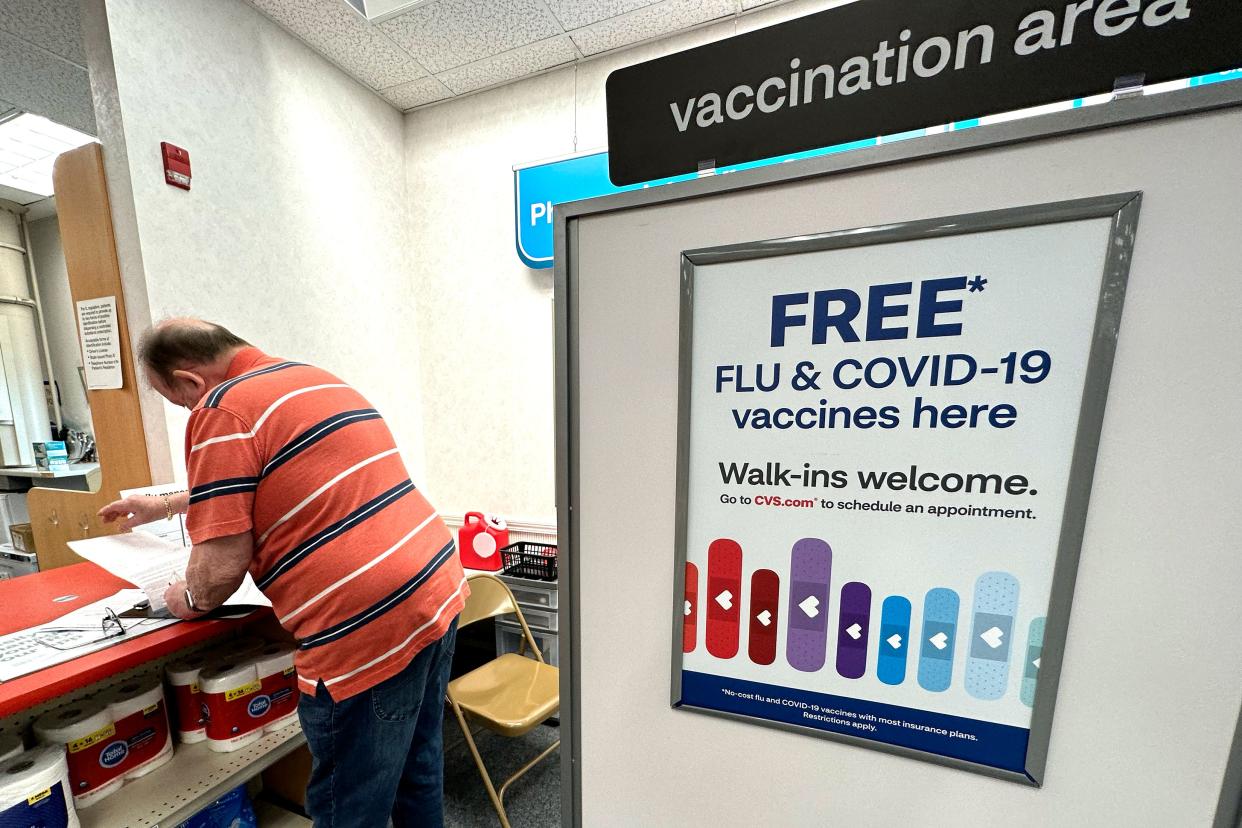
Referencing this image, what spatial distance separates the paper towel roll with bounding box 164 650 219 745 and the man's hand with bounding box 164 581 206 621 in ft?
1.05

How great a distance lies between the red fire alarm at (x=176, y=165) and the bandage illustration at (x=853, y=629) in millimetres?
2544

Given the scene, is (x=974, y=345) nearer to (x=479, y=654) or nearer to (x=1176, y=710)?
(x=1176, y=710)

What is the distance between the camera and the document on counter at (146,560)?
3.76 ft

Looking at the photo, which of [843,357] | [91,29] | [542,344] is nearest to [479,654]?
[542,344]

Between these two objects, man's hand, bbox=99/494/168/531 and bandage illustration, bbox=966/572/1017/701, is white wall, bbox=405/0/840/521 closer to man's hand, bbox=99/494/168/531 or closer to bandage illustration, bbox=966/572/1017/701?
man's hand, bbox=99/494/168/531

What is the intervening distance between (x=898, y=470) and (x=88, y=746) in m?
1.77

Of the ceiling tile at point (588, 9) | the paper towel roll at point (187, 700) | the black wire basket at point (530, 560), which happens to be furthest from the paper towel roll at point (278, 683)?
the ceiling tile at point (588, 9)

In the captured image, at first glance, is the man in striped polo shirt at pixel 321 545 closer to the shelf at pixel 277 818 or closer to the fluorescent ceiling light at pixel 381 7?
the shelf at pixel 277 818

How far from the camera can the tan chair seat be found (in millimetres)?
1584

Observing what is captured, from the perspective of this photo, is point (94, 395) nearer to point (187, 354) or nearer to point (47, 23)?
point (187, 354)

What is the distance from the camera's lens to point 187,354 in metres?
1.16

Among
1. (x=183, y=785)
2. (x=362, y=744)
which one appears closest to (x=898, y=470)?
(x=362, y=744)

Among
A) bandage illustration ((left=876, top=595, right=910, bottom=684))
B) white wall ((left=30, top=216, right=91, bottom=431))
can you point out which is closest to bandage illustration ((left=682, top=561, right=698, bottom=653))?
bandage illustration ((left=876, top=595, right=910, bottom=684))

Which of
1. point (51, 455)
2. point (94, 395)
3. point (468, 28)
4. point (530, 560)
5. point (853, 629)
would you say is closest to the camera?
point (853, 629)
